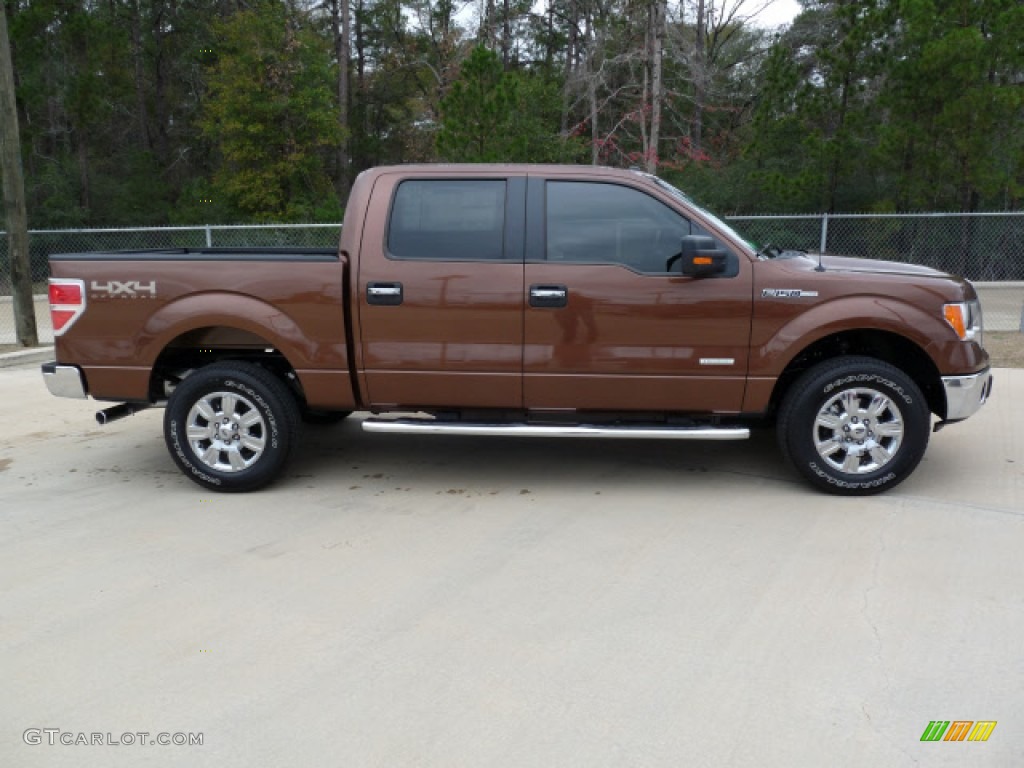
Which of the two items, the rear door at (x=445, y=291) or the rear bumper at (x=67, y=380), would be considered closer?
the rear door at (x=445, y=291)

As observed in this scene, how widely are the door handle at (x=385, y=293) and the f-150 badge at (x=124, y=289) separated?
4.42 ft

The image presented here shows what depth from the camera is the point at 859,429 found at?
5.11 metres

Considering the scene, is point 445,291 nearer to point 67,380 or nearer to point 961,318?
point 67,380

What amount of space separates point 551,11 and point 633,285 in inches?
1235

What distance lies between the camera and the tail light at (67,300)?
5336 millimetres

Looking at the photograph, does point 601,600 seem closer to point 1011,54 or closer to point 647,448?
point 647,448

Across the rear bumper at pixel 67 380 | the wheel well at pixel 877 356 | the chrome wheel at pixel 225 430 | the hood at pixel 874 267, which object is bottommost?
the chrome wheel at pixel 225 430

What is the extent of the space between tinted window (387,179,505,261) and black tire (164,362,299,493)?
1.19 m

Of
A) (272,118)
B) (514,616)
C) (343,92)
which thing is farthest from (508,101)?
(343,92)

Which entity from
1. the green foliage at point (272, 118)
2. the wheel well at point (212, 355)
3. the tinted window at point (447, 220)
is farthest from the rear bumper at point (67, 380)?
the green foliage at point (272, 118)

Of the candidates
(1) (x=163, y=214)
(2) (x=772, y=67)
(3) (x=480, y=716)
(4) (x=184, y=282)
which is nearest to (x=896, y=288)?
(3) (x=480, y=716)

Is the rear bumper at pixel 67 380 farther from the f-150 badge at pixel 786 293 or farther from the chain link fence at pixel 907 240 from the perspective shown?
the chain link fence at pixel 907 240

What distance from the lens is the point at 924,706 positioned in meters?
3.00

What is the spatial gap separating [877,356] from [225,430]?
13.5 feet
